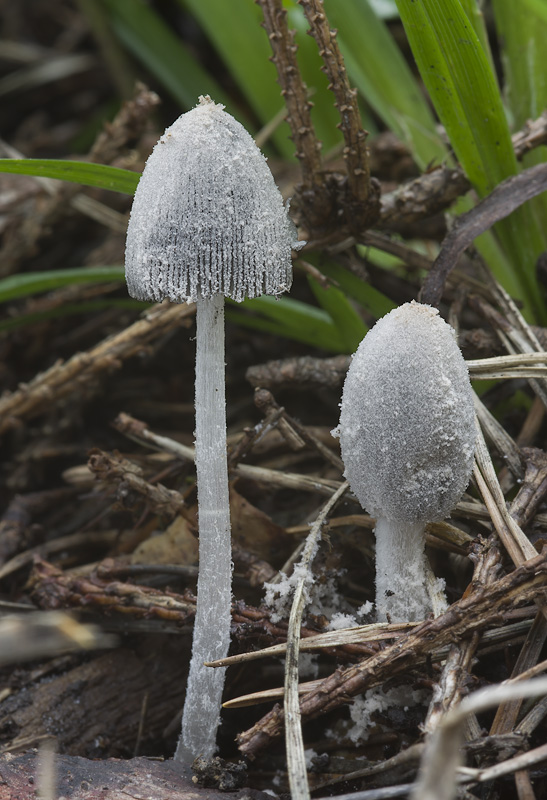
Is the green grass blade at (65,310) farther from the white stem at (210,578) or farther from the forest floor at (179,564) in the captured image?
the white stem at (210,578)

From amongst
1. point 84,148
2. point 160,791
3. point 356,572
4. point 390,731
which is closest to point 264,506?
point 356,572

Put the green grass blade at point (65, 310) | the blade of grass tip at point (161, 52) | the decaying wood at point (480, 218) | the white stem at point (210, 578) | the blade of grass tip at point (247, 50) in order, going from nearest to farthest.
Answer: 1. the white stem at point (210, 578)
2. the decaying wood at point (480, 218)
3. the green grass blade at point (65, 310)
4. the blade of grass tip at point (247, 50)
5. the blade of grass tip at point (161, 52)

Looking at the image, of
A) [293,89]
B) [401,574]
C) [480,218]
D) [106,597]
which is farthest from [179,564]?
[293,89]

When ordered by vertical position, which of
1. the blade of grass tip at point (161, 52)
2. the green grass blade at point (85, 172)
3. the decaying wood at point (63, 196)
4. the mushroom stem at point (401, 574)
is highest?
the blade of grass tip at point (161, 52)

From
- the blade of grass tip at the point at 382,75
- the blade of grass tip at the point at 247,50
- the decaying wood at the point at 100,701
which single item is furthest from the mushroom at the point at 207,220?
the blade of grass tip at the point at 247,50

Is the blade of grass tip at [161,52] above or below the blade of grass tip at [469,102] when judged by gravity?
above

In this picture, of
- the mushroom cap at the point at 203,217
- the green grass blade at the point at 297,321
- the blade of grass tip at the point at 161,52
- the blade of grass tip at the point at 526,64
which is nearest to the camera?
the mushroom cap at the point at 203,217

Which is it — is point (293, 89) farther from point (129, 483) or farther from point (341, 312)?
point (129, 483)
